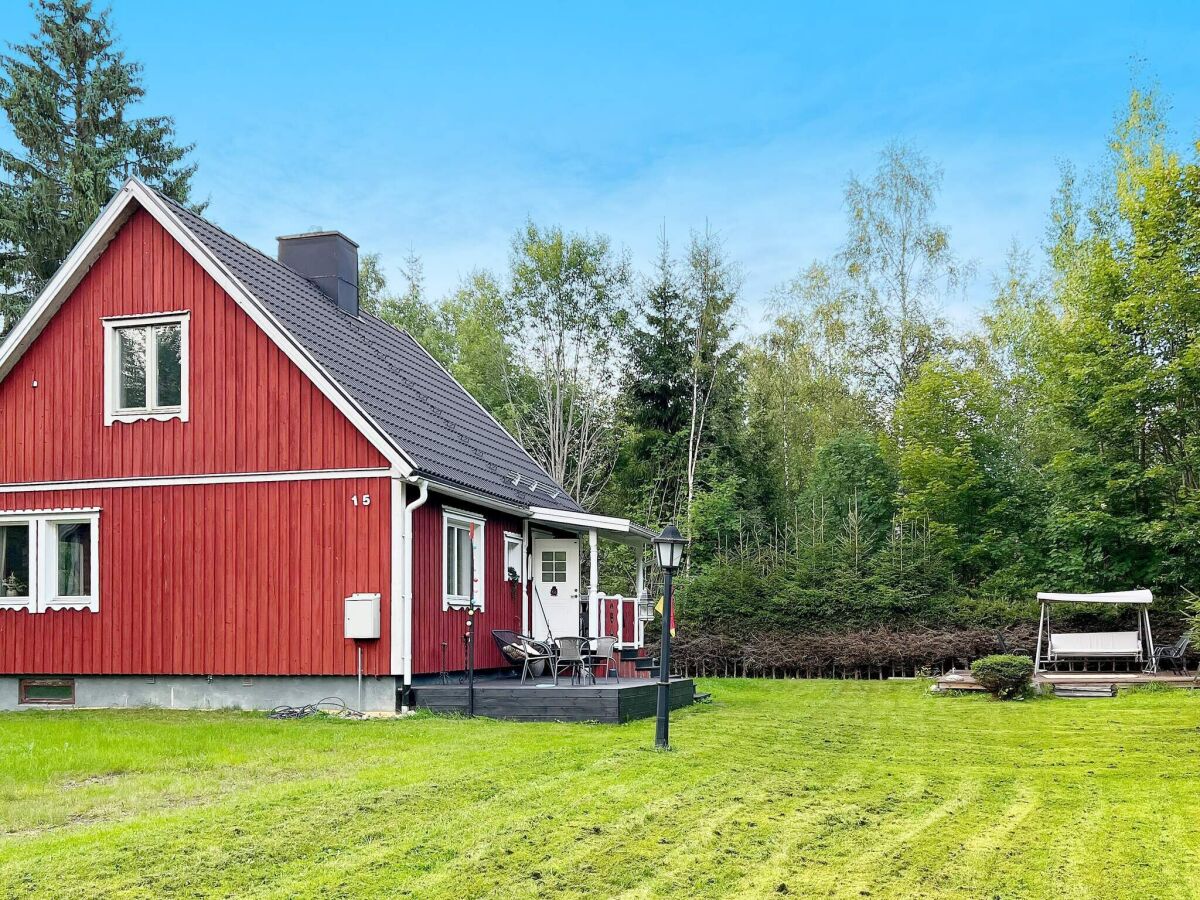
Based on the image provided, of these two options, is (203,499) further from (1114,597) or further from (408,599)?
(1114,597)

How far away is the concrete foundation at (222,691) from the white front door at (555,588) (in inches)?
189

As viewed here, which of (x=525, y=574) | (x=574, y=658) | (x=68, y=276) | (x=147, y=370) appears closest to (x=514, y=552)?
(x=525, y=574)

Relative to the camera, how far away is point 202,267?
15.7m

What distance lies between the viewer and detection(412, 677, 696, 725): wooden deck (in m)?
13.9

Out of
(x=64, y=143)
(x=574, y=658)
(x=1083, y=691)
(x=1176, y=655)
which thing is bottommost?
(x=1083, y=691)

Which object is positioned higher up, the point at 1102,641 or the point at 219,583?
the point at 219,583

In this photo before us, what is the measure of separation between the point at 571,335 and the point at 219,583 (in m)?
20.5

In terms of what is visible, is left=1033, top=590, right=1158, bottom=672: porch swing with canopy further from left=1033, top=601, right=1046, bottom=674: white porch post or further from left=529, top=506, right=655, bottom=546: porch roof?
left=529, top=506, right=655, bottom=546: porch roof

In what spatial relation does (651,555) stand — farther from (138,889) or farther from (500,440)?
(138,889)

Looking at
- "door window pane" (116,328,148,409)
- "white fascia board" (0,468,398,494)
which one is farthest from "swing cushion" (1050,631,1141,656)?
"door window pane" (116,328,148,409)

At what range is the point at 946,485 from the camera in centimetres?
2733

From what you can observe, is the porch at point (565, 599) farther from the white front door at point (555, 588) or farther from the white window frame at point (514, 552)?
the white window frame at point (514, 552)

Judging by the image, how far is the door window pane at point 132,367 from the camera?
1603cm

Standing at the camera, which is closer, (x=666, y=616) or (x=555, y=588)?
(x=666, y=616)
